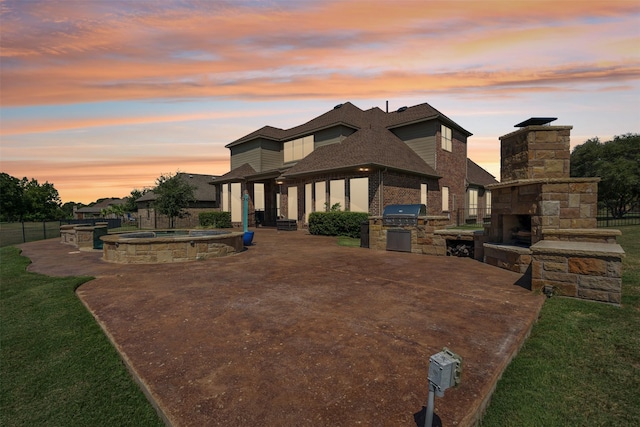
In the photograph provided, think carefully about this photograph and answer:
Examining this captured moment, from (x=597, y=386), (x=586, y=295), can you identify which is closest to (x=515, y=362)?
(x=597, y=386)

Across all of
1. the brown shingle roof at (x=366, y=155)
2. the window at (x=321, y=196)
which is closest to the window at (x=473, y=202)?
the brown shingle roof at (x=366, y=155)

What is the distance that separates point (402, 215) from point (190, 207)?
30.5 m

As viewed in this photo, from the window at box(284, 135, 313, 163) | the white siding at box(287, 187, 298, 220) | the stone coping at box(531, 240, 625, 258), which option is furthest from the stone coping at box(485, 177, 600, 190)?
the window at box(284, 135, 313, 163)

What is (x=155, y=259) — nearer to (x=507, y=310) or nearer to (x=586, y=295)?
(x=507, y=310)

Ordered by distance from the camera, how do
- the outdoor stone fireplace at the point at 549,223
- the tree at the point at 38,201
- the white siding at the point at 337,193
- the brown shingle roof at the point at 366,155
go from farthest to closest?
the tree at the point at 38,201, the white siding at the point at 337,193, the brown shingle roof at the point at 366,155, the outdoor stone fireplace at the point at 549,223

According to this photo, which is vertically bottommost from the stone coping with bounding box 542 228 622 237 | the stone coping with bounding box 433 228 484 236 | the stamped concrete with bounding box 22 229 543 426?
the stamped concrete with bounding box 22 229 543 426

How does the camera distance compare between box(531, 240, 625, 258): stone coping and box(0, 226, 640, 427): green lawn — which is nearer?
box(0, 226, 640, 427): green lawn

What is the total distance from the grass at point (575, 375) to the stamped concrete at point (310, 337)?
7.0 inches

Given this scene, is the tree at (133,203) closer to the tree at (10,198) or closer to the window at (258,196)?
the tree at (10,198)

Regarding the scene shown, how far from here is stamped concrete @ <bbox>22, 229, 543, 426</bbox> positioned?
269 centimetres

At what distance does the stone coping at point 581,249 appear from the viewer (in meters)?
5.31

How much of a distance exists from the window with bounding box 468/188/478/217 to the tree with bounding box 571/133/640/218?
1376 centimetres

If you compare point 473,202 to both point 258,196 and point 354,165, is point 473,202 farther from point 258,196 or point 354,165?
point 258,196

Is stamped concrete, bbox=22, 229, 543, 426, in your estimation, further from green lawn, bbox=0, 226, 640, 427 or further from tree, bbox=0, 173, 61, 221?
tree, bbox=0, 173, 61, 221
